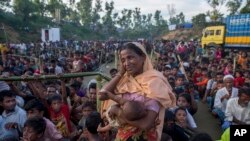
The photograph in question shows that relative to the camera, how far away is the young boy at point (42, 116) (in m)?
3.65

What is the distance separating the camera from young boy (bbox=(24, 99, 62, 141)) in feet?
12.0

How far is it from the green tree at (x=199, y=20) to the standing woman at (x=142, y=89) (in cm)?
5461

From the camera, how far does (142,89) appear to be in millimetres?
2338

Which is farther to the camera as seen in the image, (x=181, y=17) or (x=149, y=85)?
(x=181, y=17)

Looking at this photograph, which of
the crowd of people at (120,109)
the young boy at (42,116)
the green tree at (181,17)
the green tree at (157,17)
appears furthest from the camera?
the green tree at (181,17)

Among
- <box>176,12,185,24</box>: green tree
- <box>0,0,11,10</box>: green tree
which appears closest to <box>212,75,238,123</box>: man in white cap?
<box>0,0,11,10</box>: green tree

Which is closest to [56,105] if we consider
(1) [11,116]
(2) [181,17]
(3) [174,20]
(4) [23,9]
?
(1) [11,116]

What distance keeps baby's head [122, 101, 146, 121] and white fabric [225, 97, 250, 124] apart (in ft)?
13.5

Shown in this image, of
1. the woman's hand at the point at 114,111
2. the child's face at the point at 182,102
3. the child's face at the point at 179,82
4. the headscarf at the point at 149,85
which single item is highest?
the headscarf at the point at 149,85

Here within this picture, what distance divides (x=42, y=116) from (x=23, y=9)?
41.3m

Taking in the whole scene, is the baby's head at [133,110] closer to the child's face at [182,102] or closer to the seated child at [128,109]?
the seated child at [128,109]

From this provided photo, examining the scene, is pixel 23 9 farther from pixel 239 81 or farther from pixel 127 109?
pixel 127 109

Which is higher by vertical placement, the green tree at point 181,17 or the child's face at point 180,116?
the green tree at point 181,17

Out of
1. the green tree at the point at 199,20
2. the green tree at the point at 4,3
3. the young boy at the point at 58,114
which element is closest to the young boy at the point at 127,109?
the young boy at the point at 58,114
